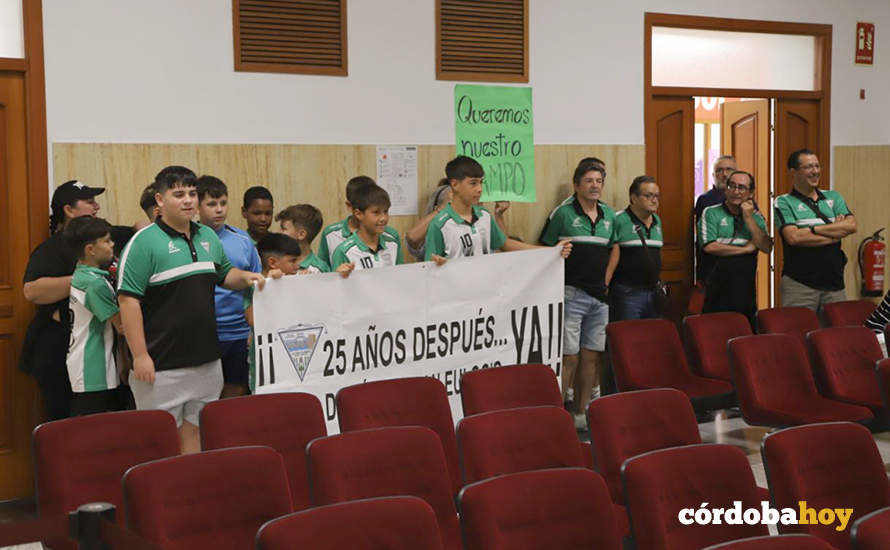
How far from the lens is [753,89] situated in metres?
8.45

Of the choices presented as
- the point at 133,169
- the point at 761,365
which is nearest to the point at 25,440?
the point at 133,169

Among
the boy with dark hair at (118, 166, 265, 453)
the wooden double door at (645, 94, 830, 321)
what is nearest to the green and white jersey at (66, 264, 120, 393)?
the boy with dark hair at (118, 166, 265, 453)

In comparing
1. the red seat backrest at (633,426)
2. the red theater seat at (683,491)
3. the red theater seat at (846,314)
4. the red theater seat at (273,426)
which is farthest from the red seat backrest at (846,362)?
the red theater seat at (273,426)

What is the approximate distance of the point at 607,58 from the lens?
7613mm

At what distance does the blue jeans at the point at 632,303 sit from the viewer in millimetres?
7262

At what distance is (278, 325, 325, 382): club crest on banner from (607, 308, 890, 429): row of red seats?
1.90 metres

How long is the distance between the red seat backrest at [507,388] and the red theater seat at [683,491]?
4.45 feet

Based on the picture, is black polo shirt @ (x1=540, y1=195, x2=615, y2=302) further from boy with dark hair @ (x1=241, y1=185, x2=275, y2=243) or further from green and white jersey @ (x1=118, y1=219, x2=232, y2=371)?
green and white jersey @ (x1=118, y1=219, x2=232, y2=371)

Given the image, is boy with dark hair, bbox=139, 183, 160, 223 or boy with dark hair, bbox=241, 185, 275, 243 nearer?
boy with dark hair, bbox=139, 183, 160, 223

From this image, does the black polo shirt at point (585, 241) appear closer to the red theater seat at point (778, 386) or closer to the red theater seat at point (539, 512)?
the red theater seat at point (778, 386)

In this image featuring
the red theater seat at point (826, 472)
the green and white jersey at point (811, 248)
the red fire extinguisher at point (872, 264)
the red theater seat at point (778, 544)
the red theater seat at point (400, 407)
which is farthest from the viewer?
the red fire extinguisher at point (872, 264)

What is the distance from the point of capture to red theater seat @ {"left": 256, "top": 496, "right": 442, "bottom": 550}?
96.9 inches

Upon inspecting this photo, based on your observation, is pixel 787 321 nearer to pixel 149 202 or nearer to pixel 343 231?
pixel 343 231

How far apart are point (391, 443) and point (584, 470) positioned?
29.9 inches
